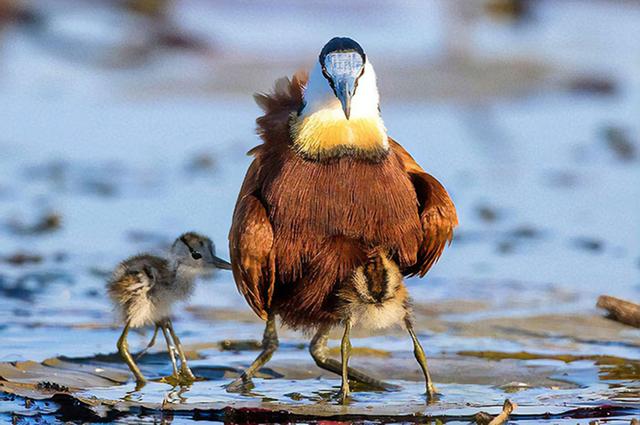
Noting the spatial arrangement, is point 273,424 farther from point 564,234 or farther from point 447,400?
point 564,234

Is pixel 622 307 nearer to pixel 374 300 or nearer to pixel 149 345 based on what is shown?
pixel 374 300

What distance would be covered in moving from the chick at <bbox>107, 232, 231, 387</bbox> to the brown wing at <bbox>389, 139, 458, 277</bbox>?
1.15m

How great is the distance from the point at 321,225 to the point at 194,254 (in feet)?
3.84

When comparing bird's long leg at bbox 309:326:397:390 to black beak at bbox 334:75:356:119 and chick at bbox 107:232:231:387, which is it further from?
black beak at bbox 334:75:356:119

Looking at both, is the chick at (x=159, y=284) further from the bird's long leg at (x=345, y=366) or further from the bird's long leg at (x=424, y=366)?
the bird's long leg at (x=424, y=366)

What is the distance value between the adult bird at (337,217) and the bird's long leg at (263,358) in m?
0.05

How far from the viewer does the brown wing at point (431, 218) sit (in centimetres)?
654

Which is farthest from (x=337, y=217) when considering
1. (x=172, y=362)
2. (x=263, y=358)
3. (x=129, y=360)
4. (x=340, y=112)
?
(x=129, y=360)

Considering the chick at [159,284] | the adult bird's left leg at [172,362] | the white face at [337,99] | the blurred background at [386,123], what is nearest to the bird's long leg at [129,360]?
the chick at [159,284]

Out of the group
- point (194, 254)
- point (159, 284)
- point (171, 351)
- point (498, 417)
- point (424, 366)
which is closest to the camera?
point (498, 417)

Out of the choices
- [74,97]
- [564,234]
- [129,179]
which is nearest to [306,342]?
[564,234]

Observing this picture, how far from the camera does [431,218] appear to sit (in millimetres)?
6531

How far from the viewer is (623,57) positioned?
17.1m

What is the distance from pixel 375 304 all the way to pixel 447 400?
1.62 feet
